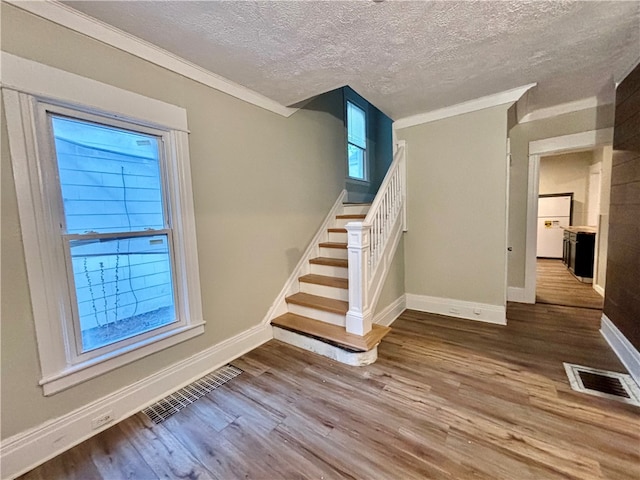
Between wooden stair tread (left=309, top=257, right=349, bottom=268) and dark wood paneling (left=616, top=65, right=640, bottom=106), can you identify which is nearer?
dark wood paneling (left=616, top=65, right=640, bottom=106)

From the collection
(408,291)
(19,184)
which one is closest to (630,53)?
(408,291)

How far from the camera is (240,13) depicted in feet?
4.84

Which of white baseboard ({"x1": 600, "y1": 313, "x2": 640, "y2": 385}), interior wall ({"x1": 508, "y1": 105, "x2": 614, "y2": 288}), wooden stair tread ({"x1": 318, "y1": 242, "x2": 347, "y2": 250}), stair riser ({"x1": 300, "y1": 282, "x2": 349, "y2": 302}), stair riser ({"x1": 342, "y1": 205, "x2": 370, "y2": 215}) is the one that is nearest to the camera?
white baseboard ({"x1": 600, "y1": 313, "x2": 640, "y2": 385})

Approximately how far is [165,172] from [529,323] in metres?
3.92

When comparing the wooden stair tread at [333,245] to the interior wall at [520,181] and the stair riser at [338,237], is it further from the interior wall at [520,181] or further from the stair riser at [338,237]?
the interior wall at [520,181]

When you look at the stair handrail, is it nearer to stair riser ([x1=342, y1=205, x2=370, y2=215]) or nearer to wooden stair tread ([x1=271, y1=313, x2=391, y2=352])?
wooden stair tread ([x1=271, y1=313, x2=391, y2=352])

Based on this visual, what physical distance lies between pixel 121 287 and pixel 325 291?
181 cm

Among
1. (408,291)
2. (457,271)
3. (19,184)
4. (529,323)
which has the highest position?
(19,184)

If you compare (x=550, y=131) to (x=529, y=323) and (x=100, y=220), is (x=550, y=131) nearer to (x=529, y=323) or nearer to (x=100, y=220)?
(x=529, y=323)

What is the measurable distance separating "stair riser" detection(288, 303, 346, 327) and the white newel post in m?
0.15

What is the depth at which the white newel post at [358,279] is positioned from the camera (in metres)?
2.24

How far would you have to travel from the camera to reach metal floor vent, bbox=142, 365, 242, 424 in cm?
173

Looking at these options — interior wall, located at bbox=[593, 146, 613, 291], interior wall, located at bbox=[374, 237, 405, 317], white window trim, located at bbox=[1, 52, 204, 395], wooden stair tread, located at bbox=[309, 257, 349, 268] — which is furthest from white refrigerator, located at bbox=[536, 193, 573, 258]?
white window trim, located at bbox=[1, 52, 204, 395]

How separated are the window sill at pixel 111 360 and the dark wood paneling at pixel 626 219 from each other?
343 cm
